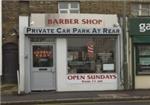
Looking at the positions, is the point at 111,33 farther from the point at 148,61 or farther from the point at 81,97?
the point at 81,97

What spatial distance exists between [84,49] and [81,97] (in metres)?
3.77

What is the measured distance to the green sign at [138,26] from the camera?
2161 cm

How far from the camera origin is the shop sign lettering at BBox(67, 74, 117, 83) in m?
21.3

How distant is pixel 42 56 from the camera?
21.3 metres

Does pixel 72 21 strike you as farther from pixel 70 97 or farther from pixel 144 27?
pixel 70 97

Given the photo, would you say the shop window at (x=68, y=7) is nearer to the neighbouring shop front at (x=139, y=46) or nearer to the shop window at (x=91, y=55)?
the shop window at (x=91, y=55)

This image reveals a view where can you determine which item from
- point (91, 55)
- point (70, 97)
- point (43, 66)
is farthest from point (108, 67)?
point (70, 97)

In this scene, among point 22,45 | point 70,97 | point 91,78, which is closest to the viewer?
point 70,97

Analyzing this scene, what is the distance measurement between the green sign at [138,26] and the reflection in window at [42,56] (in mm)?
4025

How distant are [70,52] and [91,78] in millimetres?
1604

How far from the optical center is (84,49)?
852 inches

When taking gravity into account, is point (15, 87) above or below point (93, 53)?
below

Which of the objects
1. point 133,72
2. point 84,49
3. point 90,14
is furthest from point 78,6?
point 133,72

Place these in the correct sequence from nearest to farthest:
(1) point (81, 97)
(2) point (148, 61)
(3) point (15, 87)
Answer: (1) point (81, 97)
(3) point (15, 87)
(2) point (148, 61)
